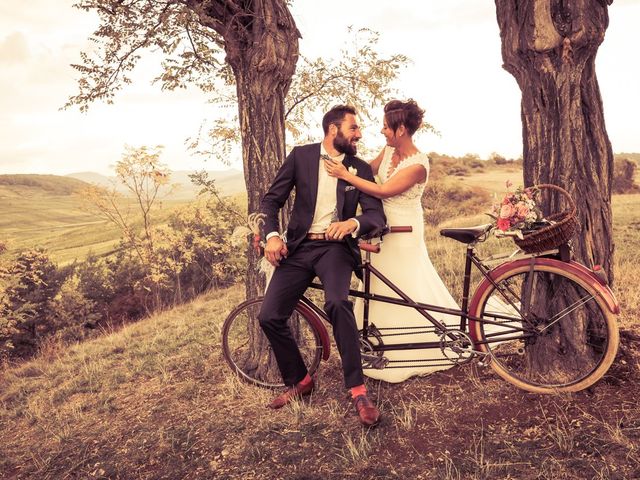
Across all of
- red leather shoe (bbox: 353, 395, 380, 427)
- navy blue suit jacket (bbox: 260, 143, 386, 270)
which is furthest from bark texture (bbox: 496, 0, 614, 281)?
red leather shoe (bbox: 353, 395, 380, 427)

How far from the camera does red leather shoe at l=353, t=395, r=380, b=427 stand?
3410 mm

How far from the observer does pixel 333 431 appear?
11.5ft

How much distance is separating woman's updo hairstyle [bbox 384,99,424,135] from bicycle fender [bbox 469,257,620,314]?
4.61ft

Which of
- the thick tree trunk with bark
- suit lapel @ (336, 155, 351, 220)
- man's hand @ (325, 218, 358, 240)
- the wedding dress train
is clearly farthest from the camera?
the thick tree trunk with bark

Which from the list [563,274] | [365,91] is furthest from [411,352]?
[365,91]

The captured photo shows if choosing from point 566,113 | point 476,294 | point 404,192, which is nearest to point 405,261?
point 404,192

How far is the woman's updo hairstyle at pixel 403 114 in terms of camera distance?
13.0 feet

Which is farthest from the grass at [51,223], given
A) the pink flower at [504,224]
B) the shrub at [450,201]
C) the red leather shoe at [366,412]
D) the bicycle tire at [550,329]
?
the pink flower at [504,224]

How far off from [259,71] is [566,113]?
2.67m

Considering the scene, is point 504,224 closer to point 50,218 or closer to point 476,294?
point 476,294

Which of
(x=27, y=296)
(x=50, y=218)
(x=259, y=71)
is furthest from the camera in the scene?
(x=50, y=218)

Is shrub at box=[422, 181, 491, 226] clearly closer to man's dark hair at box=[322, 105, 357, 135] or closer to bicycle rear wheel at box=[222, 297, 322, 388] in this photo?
bicycle rear wheel at box=[222, 297, 322, 388]

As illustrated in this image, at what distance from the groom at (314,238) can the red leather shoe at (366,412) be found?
5cm

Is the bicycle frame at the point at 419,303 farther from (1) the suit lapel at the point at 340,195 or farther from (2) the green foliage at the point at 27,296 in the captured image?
(2) the green foliage at the point at 27,296
